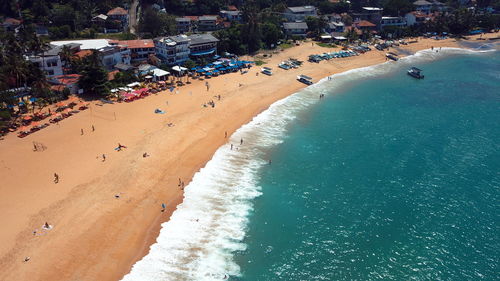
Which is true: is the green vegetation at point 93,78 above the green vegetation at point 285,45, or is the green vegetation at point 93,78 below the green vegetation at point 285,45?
below

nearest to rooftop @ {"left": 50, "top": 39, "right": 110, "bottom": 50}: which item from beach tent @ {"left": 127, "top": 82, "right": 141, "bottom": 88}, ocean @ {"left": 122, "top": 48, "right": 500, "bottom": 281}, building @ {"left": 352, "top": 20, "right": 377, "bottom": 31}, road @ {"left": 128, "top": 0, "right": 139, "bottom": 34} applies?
beach tent @ {"left": 127, "top": 82, "right": 141, "bottom": 88}

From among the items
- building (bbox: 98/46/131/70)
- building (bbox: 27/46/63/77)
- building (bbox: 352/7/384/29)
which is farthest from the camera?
building (bbox: 352/7/384/29)

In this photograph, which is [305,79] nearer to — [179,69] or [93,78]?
[179,69]

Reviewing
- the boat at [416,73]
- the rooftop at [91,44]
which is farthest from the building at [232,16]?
the boat at [416,73]

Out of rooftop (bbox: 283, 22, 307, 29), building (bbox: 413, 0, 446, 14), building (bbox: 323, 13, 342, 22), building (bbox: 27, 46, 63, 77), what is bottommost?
building (bbox: 27, 46, 63, 77)

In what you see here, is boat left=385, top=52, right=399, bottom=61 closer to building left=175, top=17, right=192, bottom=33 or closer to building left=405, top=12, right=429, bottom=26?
building left=405, top=12, right=429, bottom=26

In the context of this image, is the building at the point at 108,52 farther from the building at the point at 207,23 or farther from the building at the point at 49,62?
the building at the point at 207,23

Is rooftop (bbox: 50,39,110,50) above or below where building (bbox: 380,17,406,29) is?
below
